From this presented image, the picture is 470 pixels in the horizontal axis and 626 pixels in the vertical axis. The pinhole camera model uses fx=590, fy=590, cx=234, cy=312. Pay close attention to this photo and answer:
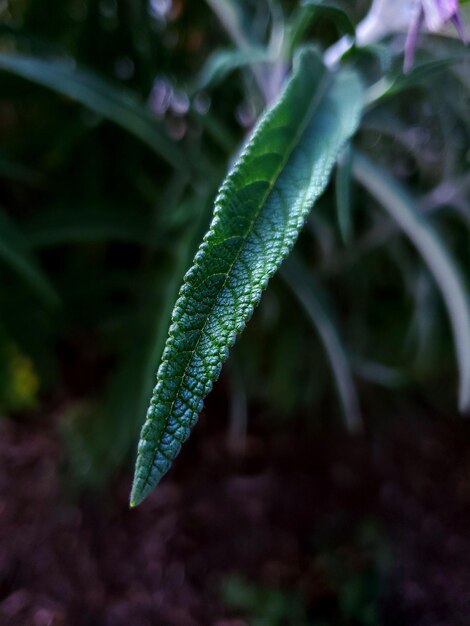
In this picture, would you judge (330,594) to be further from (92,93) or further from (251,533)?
(92,93)

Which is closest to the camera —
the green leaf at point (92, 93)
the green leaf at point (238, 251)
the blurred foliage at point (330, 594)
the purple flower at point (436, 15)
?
the green leaf at point (238, 251)

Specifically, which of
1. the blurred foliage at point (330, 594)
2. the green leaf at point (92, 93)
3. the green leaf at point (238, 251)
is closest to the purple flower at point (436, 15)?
the green leaf at point (238, 251)

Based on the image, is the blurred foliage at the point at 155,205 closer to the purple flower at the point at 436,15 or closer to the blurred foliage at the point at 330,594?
the purple flower at the point at 436,15

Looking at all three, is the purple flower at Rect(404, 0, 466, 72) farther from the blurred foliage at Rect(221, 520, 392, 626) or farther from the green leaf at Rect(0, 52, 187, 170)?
the blurred foliage at Rect(221, 520, 392, 626)

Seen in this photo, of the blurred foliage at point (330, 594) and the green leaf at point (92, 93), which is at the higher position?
the green leaf at point (92, 93)

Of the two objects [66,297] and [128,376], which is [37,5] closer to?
[66,297]

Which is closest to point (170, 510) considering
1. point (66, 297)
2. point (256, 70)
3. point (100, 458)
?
point (100, 458)

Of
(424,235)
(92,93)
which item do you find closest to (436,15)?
(424,235)
